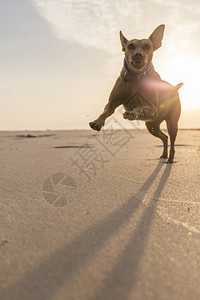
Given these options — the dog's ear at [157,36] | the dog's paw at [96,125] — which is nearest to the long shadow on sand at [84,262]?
the dog's paw at [96,125]

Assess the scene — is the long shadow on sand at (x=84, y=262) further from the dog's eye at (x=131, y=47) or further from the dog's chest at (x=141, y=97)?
the dog's eye at (x=131, y=47)

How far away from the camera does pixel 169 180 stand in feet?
8.99

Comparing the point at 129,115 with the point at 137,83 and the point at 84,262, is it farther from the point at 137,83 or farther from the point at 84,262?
the point at 84,262

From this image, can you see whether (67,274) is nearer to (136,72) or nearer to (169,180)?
(169,180)

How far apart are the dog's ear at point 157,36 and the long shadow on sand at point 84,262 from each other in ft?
7.25

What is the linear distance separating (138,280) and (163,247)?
0.30 metres

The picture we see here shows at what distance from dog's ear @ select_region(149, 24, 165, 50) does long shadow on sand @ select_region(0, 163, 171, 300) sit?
7.25ft

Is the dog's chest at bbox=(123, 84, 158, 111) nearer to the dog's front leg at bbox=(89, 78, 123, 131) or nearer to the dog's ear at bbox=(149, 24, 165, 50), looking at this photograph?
the dog's front leg at bbox=(89, 78, 123, 131)

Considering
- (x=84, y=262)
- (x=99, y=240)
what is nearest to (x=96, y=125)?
(x=99, y=240)

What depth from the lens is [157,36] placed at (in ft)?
10.6

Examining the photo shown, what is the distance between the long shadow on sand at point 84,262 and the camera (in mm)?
958

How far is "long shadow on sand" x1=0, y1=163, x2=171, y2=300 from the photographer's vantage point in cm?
96

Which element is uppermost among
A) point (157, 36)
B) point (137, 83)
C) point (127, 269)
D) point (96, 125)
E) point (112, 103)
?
point (157, 36)

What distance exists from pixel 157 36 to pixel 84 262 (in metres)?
2.78
